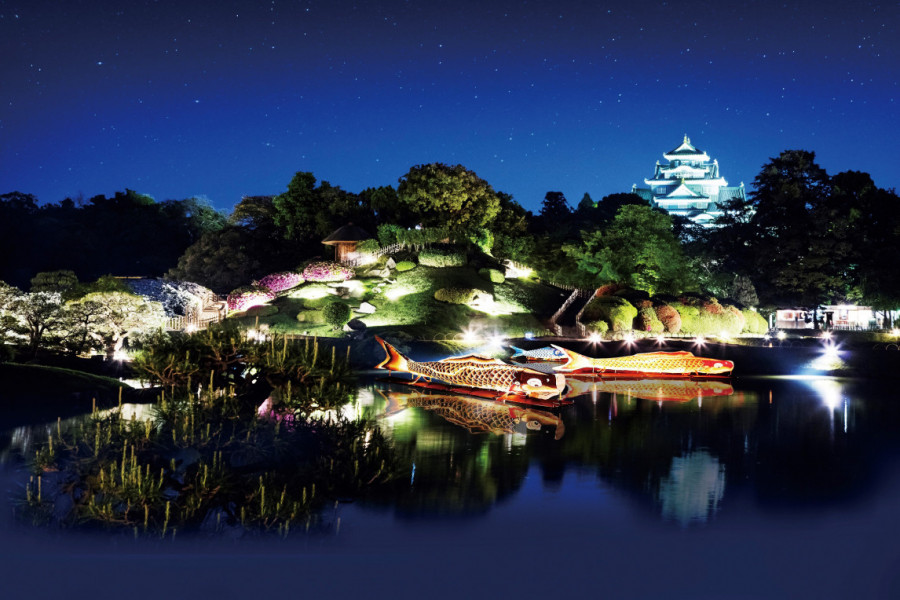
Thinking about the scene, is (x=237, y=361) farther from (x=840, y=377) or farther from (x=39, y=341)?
(x=840, y=377)

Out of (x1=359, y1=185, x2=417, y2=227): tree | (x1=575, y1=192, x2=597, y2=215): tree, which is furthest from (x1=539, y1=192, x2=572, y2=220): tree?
(x1=359, y1=185, x2=417, y2=227): tree

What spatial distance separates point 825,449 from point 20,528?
14.6 m

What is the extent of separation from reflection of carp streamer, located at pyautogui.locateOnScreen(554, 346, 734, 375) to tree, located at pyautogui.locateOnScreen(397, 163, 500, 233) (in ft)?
77.6

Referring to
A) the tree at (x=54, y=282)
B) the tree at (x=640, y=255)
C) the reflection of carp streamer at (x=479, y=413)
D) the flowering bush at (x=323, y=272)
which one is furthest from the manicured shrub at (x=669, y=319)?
the tree at (x=54, y=282)

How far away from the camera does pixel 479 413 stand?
20125mm

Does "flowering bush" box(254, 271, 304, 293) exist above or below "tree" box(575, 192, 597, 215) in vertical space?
below

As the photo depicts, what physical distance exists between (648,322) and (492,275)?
456 inches

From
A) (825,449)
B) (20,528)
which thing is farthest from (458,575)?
(825,449)

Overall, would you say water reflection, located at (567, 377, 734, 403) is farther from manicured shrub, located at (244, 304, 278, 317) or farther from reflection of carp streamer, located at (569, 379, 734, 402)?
manicured shrub, located at (244, 304, 278, 317)

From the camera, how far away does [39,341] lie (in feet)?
83.6

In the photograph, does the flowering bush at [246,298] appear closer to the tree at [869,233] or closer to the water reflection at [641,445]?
the water reflection at [641,445]

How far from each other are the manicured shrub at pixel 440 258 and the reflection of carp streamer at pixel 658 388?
71.5 feet

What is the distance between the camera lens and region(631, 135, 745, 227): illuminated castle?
101375 millimetres

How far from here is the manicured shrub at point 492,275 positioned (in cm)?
4919
